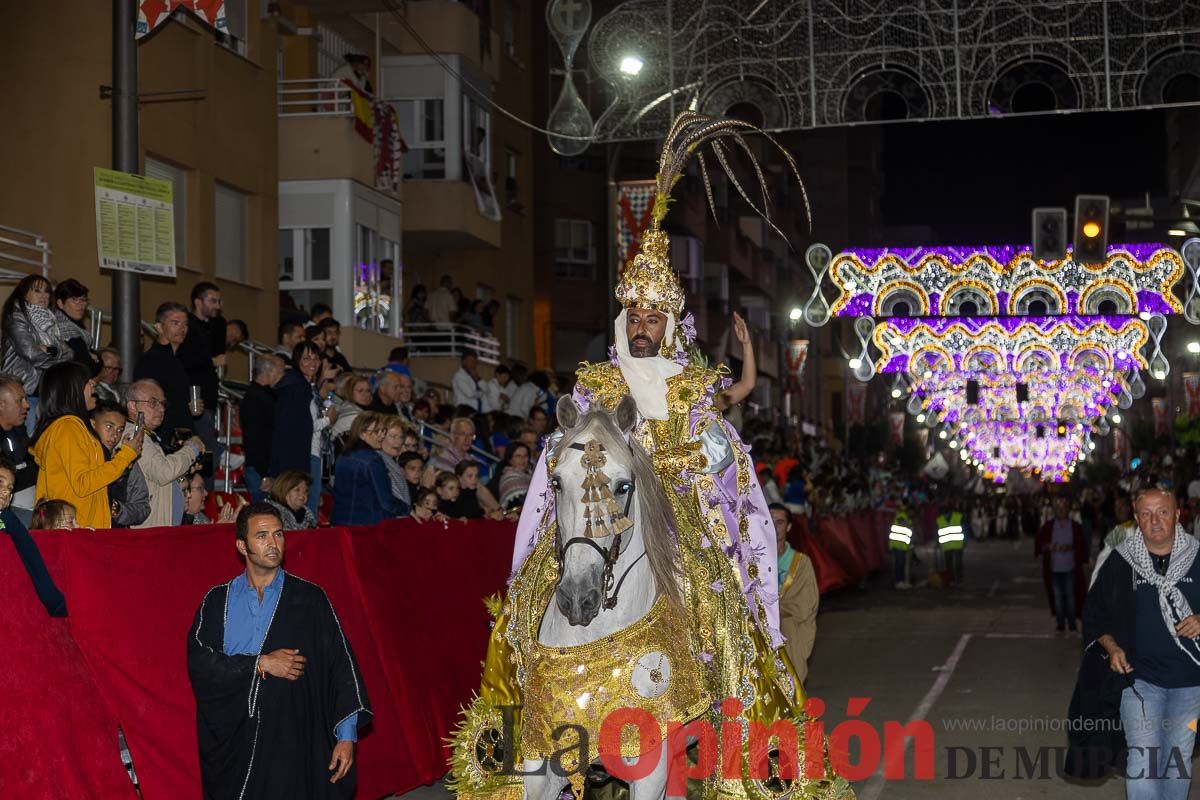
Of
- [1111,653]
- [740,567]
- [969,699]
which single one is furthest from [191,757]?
[969,699]

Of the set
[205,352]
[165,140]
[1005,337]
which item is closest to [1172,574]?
[205,352]

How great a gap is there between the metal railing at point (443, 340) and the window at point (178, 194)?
23.2 ft

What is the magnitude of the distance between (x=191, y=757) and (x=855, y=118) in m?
13.6

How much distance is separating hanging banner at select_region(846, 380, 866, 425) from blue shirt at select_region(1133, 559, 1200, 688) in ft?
246

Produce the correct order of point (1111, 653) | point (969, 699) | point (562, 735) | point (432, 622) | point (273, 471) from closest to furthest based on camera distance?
point (562, 735)
point (1111, 653)
point (432, 622)
point (273, 471)
point (969, 699)

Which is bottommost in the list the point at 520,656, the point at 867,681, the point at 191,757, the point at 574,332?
the point at 867,681

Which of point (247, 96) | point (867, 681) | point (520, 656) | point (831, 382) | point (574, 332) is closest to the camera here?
point (520, 656)

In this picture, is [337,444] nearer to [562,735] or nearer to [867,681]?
[867,681]

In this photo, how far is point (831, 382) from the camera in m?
99.2

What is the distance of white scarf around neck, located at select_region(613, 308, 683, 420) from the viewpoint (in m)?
7.80

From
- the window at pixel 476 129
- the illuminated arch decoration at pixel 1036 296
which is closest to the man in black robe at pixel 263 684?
the window at pixel 476 129

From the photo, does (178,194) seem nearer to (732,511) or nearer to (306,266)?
(306,266)

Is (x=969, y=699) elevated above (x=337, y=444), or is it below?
below

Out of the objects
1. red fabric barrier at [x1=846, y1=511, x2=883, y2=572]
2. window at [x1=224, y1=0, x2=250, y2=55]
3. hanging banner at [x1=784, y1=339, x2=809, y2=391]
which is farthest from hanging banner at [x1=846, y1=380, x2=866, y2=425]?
window at [x1=224, y1=0, x2=250, y2=55]
